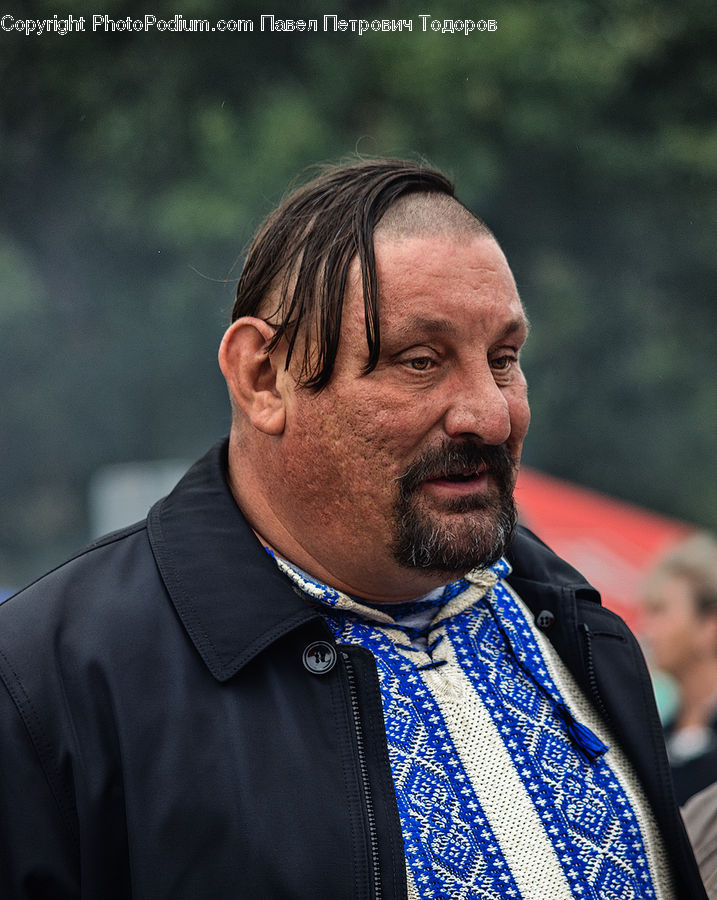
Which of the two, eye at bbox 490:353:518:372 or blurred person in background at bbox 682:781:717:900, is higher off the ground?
eye at bbox 490:353:518:372

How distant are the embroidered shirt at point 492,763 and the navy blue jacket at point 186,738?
3.4 inches

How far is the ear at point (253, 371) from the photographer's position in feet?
5.69

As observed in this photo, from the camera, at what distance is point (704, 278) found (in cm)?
1432

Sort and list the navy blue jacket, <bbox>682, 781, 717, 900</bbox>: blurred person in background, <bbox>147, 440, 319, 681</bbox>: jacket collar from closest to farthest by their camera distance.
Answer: the navy blue jacket
<bbox>147, 440, 319, 681</bbox>: jacket collar
<bbox>682, 781, 717, 900</bbox>: blurred person in background

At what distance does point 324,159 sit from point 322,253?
37.1ft

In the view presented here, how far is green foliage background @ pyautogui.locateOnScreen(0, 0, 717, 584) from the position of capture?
12.6 meters

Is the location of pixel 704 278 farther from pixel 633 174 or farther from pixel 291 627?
pixel 291 627

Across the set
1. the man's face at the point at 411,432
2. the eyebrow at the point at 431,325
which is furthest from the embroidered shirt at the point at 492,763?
the eyebrow at the point at 431,325

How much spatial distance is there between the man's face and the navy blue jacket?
138mm

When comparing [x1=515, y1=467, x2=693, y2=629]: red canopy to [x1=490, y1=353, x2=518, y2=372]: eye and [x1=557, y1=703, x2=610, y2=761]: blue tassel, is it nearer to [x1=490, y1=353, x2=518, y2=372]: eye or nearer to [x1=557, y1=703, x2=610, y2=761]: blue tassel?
[x1=557, y1=703, x2=610, y2=761]: blue tassel

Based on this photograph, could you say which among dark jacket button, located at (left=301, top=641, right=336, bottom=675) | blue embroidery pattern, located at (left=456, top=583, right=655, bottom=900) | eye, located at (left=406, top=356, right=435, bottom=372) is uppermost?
eye, located at (left=406, top=356, right=435, bottom=372)

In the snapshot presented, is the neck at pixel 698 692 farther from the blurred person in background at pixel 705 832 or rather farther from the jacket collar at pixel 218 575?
the jacket collar at pixel 218 575

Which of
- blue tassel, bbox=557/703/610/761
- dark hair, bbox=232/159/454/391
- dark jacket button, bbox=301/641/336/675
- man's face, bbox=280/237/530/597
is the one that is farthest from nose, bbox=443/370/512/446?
blue tassel, bbox=557/703/610/761

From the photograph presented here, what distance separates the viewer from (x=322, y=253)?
5.62 feet
